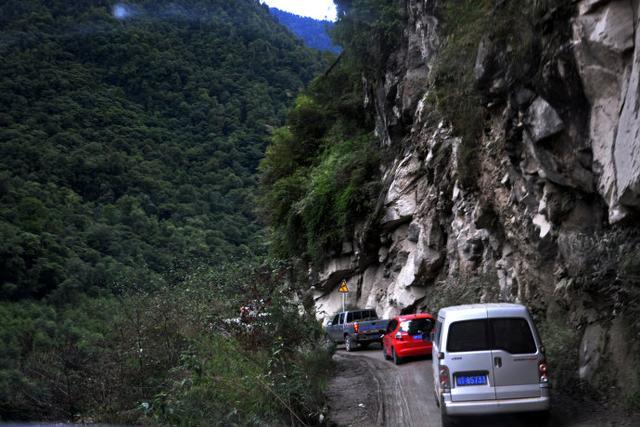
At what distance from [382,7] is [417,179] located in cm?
838

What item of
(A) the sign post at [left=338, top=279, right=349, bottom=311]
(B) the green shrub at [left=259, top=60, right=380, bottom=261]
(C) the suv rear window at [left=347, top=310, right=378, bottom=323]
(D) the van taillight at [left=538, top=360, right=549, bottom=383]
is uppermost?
(B) the green shrub at [left=259, top=60, right=380, bottom=261]

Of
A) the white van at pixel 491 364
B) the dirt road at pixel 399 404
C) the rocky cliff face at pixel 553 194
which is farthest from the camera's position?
the rocky cliff face at pixel 553 194

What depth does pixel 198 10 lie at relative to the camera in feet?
287

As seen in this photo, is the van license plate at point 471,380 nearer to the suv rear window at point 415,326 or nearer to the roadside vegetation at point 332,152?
the suv rear window at point 415,326

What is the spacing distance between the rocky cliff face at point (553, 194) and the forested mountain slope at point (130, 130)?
926 centimetres

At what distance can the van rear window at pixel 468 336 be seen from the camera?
377 inches

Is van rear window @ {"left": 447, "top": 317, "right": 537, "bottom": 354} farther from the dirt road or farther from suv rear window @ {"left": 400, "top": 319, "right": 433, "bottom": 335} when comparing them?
suv rear window @ {"left": 400, "top": 319, "right": 433, "bottom": 335}

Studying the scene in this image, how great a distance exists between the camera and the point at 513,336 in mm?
9484

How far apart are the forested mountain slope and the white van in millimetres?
18460

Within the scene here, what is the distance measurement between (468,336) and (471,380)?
65cm

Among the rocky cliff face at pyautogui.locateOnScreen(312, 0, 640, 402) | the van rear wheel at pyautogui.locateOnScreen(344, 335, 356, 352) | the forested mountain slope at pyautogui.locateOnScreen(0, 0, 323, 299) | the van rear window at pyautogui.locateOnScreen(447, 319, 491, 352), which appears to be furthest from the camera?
the forested mountain slope at pyautogui.locateOnScreen(0, 0, 323, 299)

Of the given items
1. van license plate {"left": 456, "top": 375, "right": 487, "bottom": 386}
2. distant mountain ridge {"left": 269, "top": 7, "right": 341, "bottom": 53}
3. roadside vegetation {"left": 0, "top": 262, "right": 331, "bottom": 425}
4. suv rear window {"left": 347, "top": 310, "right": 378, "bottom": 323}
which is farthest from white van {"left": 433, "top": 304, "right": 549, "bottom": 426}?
distant mountain ridge {"left": 269, "top": 7, "right": 341, "bottom": 53}

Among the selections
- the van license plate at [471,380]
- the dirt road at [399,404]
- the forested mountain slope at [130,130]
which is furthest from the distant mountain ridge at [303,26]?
the van license plate at [471,380]

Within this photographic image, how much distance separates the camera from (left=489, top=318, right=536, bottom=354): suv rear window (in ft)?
30.9
